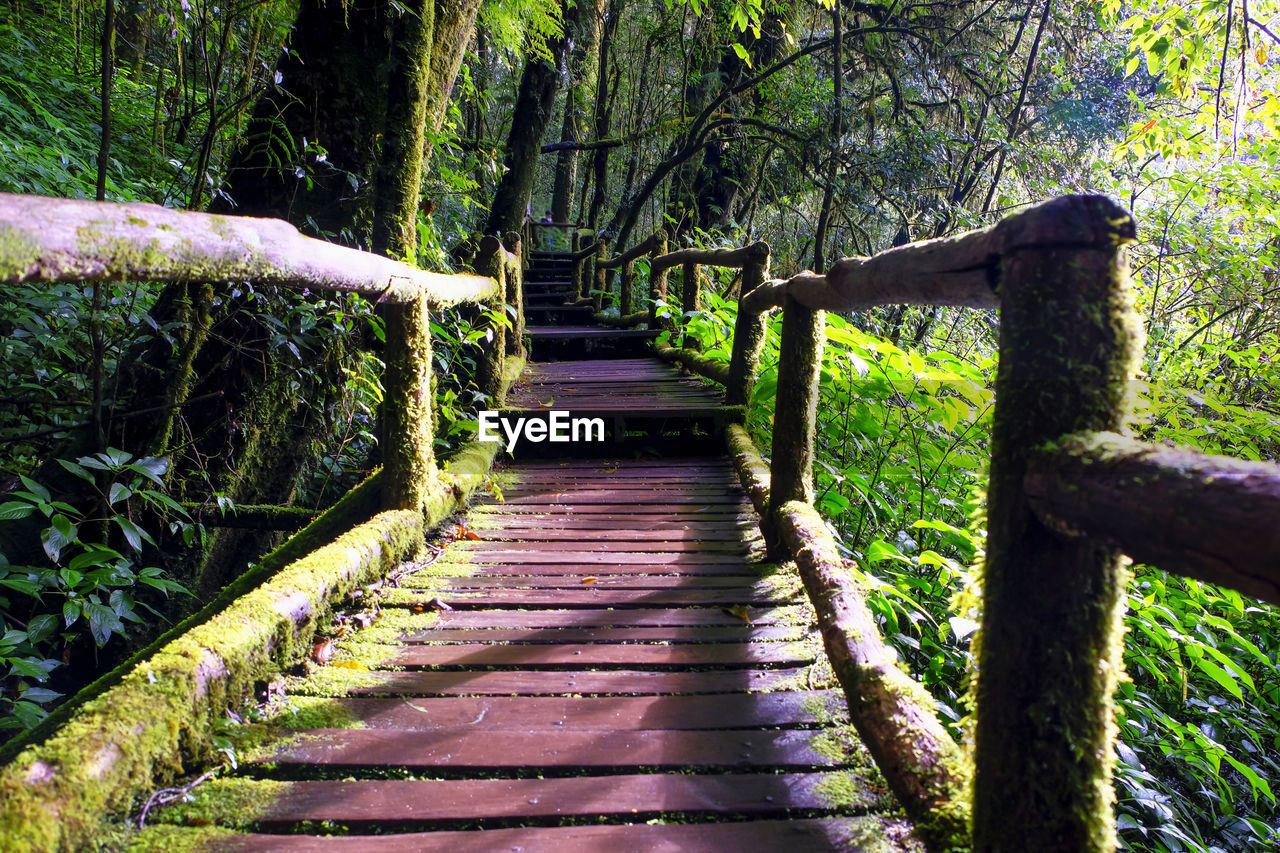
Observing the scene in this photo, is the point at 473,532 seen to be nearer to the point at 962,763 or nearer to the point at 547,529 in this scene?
the point at 547,529

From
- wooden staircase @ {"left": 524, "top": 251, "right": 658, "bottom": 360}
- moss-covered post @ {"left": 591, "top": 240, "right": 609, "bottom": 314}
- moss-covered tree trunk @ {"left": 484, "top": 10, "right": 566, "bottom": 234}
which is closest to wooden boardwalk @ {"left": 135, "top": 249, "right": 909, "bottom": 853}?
wooden staircase @ {"left": 524, "top": 251, "right": 658, "bottom": 360}

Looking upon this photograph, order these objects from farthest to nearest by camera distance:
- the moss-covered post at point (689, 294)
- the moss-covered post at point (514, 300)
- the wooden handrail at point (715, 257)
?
the moss-covered post at point (689, 294) < the moss-covered post at point (514, 300) < the wooden handrail at point (715, 257)

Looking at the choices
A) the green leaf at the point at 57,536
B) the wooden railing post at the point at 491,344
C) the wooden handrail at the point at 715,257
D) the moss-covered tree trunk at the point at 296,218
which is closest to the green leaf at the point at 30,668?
the green leaf at the point at 57,536

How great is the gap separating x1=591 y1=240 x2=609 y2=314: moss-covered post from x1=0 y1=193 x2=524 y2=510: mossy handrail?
7932mm

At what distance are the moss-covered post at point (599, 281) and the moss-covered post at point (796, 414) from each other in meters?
8.51

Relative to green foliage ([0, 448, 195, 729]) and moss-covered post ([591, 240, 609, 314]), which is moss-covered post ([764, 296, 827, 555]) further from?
moss-covered post ([591, 240, 609, 314])

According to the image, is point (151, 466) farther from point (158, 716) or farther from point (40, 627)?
point (158, 716)

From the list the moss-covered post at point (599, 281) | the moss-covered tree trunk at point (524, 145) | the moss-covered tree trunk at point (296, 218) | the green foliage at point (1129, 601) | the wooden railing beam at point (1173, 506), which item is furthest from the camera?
the moss-covered post at point (599, 281)

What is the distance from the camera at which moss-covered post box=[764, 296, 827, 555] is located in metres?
2.71

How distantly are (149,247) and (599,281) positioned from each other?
40.2 feet

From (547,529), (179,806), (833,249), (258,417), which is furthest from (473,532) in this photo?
(833,249)

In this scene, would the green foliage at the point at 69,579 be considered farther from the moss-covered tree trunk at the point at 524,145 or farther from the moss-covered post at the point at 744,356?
the moss-covered tree trunk at the point at 524,145

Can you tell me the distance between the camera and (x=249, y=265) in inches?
62.8

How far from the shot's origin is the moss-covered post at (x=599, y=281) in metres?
11.6
